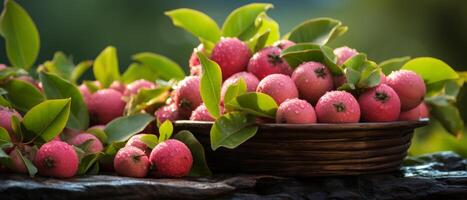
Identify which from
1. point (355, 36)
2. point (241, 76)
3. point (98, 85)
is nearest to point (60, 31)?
point (355, 36)

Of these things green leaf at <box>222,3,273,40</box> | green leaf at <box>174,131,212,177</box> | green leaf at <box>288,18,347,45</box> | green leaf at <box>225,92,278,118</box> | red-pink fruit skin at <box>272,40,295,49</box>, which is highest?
green leaf at <box>222,3,273,40</box>

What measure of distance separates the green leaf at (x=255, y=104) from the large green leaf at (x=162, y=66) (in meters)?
0.48

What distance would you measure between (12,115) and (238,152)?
462 millimetres

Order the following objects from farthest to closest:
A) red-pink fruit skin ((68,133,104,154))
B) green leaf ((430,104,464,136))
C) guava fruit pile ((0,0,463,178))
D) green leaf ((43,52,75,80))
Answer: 1. green leaf ((43,52,75,80))
2. green leaf ((430,104,464,136))
3. red-pink fruit skin ((68,133,104,154))
4. guava fruit pile ((0,0,463,178))

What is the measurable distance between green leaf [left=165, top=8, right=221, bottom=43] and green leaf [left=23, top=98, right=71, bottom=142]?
467 mm

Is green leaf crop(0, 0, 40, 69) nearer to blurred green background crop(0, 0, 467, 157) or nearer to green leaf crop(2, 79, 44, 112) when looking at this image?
green leaf crop(2, 79, 44, 112)

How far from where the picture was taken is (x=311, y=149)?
1.36 meters

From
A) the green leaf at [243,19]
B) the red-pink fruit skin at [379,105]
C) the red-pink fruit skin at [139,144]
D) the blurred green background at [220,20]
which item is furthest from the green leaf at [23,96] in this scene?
the blurred green background at [220,20]

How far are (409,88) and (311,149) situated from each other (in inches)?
11.1

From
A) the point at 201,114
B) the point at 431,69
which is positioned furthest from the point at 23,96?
the point at 431,69

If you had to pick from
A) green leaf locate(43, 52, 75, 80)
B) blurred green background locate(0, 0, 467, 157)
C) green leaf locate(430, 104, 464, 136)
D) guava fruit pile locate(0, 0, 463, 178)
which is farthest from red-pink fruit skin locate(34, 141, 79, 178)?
blurred green background locate(0, 0, 467, 157)

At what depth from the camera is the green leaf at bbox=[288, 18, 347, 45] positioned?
160 cm

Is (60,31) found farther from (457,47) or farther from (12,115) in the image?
(12,115)

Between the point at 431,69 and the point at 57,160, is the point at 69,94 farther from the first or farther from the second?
the point at 431,69
